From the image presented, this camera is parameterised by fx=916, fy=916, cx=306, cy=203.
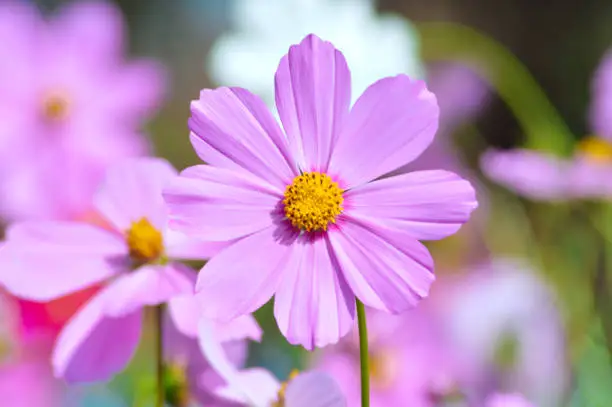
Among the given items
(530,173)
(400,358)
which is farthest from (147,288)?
(530,173)

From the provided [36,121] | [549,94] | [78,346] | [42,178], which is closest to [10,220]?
[42,178]

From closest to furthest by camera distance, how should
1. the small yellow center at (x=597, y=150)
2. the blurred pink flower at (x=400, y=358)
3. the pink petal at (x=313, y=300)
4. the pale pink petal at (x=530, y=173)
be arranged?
the pink petal at (x=313, y=300), the blurred pink flower at (x=400, y=358), the pale pink petal at (x=530, y=173), the small yellow center at (x=597, y=150)

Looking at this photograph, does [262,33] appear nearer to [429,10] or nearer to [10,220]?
[10,220]

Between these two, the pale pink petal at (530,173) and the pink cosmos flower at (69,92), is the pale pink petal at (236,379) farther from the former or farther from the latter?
the pink cosmos flower at (69,92)

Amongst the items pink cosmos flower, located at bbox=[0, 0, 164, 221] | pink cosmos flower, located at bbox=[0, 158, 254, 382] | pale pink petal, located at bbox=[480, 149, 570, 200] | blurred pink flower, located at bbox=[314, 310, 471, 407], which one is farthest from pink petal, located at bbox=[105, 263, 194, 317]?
pink cosmos flower, located at bbox=[0, 0, 164, 221]

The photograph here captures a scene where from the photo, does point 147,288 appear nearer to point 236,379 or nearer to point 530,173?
point 236,379

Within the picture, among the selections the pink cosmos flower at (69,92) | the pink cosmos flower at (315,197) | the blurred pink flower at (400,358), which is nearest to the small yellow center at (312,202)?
the pink cosmos flower at (315,197)

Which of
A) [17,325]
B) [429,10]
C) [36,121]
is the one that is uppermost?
[429,10]
